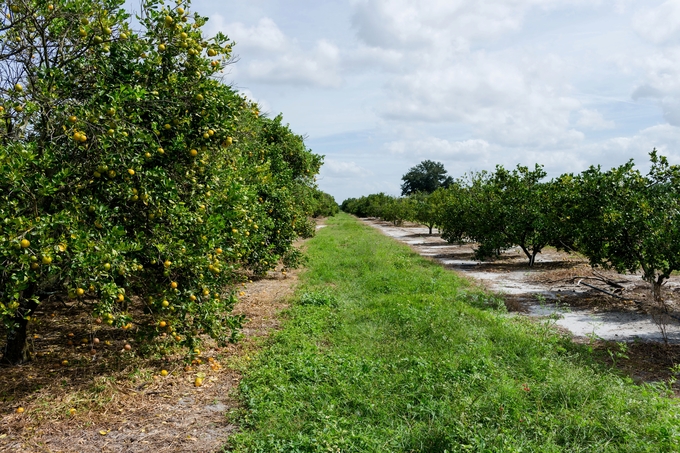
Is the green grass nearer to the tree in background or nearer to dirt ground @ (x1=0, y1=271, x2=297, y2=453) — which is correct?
dirt ground @ (x1=0, y1=271, x2=297, y2=453)

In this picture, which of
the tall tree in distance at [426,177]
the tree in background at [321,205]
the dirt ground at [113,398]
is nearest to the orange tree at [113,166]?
the dirt ground at [113,398]

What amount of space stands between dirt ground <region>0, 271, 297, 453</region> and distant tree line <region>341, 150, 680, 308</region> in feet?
21.7

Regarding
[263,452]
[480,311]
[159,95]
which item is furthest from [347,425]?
[480,311]

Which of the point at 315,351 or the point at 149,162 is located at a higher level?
the point at 149,162

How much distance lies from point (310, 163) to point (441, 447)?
49.9 feet

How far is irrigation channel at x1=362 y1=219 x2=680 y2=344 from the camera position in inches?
310

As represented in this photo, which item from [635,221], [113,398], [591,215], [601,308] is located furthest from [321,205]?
[113,398]

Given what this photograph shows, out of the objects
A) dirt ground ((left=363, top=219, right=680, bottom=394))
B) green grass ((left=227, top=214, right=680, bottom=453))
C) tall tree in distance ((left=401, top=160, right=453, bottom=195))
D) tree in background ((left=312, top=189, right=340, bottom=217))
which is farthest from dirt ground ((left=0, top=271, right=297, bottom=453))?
tall tree in distance ((left=401, top=160, right=453, bottom=195))

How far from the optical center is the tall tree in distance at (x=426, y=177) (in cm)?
9138

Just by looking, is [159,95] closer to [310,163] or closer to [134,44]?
[134,44]

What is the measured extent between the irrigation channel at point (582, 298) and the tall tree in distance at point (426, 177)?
7540 centimetres

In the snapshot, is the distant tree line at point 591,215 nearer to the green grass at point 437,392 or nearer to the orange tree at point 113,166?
the green grass at point 437,392

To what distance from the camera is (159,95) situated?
5480mm

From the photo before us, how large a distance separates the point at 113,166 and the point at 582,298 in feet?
→ 31.3
